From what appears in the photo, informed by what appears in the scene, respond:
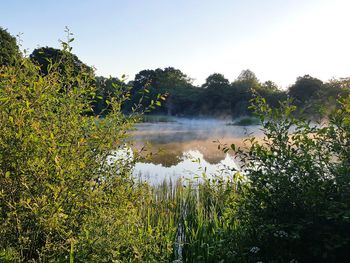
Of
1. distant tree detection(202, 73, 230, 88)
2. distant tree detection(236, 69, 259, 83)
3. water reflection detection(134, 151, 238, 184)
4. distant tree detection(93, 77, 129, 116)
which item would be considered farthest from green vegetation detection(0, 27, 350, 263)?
distant tree detection(236, 69, 259, 83)

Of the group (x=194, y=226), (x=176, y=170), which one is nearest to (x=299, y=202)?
(x=194, y=226)

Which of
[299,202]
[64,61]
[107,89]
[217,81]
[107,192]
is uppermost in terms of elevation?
[217,81]

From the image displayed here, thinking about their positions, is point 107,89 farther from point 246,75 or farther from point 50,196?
point 246,75

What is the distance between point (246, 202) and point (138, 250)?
47.3 inches

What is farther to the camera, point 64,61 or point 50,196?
point 64,61

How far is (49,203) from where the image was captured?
Result: 3059 millimetres

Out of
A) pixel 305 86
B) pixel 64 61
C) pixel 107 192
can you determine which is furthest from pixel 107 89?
pixel 305 86

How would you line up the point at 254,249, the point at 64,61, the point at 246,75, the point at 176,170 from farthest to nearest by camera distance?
the point at 246,75
the point at 176,170
the point at 64,61
the point at 254,249

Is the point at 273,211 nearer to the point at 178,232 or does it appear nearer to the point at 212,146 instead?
the point at 178,232

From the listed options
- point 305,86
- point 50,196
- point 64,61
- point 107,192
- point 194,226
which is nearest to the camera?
point 50,196

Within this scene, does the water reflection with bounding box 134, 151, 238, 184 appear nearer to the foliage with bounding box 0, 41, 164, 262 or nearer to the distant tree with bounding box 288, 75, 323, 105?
the foliage with bounding box 0, 41, 164, 262

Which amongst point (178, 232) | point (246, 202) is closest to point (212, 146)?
point (178, 232)

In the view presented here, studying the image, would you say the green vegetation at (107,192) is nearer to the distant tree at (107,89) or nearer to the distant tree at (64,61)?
the distant tree at (64,61)

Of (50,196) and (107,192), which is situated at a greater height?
(50,196)
